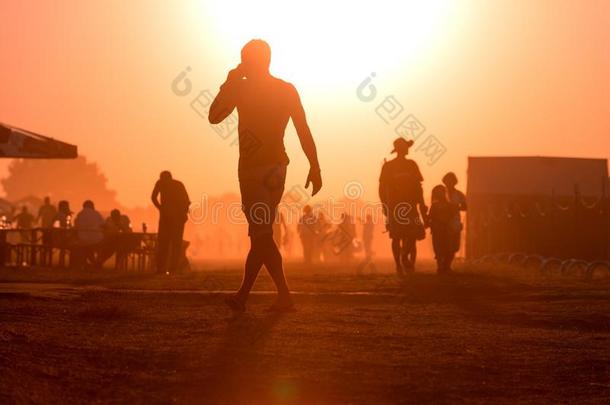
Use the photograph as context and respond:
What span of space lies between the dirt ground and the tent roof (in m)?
28.5

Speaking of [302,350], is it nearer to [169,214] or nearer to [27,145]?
[169,214]

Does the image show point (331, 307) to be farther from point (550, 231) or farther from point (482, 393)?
point (550, 231)

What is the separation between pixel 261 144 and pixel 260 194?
392mm

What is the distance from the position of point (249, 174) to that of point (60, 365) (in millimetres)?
3917

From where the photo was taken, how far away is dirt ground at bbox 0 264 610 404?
5.84m

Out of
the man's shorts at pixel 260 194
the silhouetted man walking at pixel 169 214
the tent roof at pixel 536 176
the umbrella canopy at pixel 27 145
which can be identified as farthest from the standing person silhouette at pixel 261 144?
the tent roof at pixel 536 176

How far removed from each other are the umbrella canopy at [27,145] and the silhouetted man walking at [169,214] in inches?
130

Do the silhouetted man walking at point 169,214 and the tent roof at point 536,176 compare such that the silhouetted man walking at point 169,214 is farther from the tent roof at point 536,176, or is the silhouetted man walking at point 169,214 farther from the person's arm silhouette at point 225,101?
the tent roof at point 536,176

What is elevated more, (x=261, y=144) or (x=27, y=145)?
(x=27, y=145)

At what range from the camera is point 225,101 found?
33.5ft

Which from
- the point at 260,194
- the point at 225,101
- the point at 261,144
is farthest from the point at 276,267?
the point at 225,101

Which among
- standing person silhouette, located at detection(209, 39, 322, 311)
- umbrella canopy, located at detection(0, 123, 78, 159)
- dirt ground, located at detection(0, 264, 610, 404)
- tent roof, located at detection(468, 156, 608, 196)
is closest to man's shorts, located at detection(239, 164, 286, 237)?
standing person silhouette, located at detection(209, 39, 322, 311)

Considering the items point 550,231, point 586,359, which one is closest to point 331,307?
point 586,359

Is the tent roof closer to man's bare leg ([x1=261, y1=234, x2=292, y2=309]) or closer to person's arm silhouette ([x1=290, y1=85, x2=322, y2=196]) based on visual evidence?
person's arm silhouette ([x1=290, y1=85, x2=322, y2=196])
